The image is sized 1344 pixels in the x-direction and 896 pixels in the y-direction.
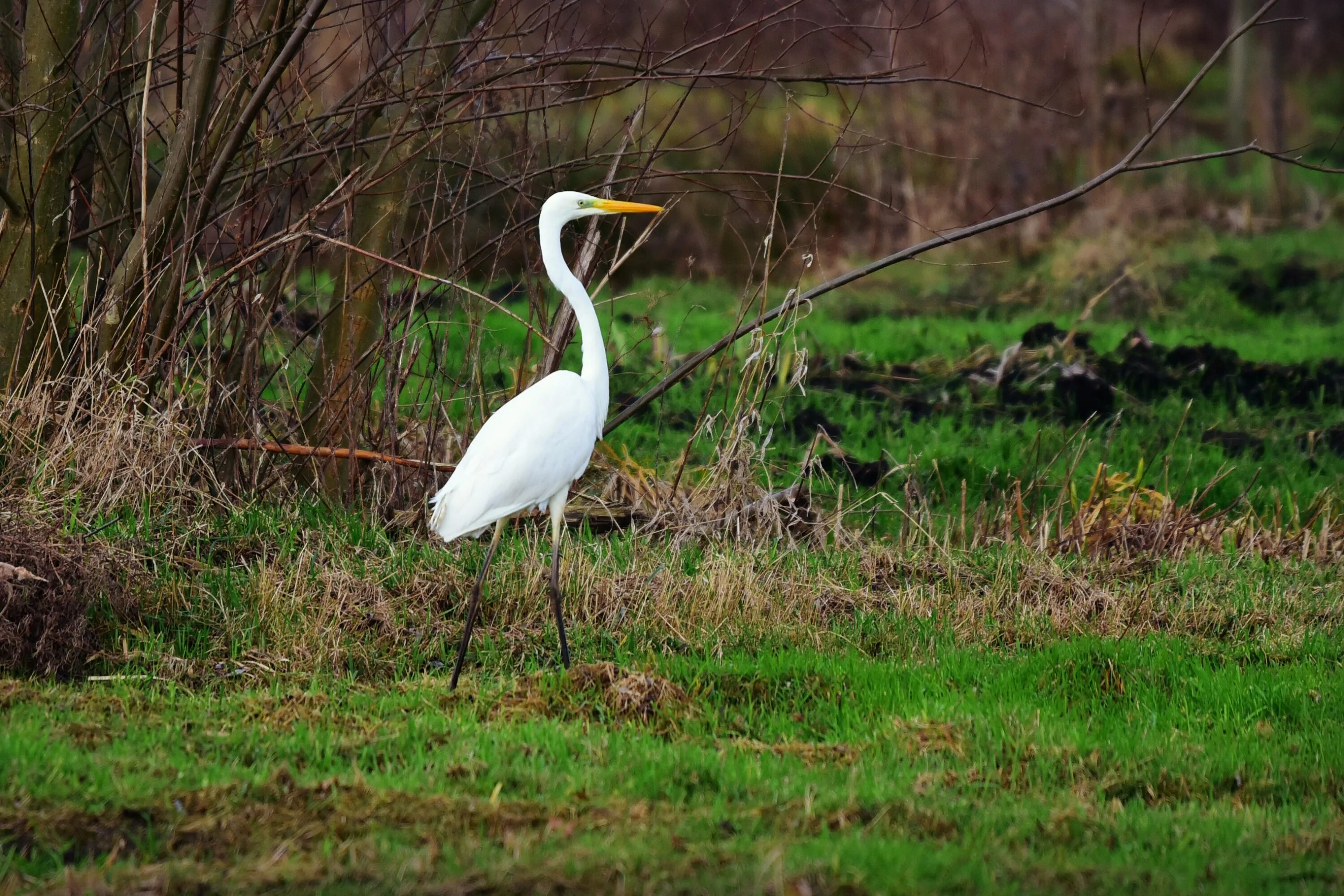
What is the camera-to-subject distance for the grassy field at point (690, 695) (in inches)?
130

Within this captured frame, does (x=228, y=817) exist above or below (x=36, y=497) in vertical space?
below

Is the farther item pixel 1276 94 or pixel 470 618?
pixel 1276 94

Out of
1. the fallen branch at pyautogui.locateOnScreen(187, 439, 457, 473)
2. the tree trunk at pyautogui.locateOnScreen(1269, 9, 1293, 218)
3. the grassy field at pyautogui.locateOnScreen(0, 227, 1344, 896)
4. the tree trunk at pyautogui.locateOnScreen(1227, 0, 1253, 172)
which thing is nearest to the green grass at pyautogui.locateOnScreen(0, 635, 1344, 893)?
the grassy field at pyautogui.locateOnScreen(0, 227, 1344, 896)

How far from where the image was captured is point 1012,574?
6.04 metres

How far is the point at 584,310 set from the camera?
5508mm

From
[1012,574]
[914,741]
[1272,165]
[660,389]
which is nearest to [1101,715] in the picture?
[914,741]

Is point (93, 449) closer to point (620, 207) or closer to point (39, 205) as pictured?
point (39, 205)

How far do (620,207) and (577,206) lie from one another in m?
0.23

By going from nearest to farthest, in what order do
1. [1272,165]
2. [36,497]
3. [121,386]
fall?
[36,497] < [121,386] < [1272,165]


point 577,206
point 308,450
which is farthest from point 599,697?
point 308,450

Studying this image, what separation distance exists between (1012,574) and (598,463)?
2.33 metres

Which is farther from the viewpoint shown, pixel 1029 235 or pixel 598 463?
pixel 1029 235

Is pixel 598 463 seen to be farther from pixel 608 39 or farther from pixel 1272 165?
pixel 1272 165

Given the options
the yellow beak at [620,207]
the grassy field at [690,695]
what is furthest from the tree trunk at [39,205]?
the yellow beak at [620,207]
